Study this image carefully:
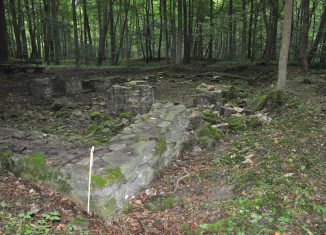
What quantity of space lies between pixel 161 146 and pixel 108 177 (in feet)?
6.17

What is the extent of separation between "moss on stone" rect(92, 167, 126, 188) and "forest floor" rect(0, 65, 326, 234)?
441 millimetres

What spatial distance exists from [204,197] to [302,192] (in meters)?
1.50

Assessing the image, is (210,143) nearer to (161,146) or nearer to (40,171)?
(161,146)

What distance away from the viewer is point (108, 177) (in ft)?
15.3

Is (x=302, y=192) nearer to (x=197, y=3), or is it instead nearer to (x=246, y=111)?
(x=246, y=111)

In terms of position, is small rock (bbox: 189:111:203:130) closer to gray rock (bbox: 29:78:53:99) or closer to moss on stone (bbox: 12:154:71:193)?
moss on stone (bbox: 12:154:71:193)

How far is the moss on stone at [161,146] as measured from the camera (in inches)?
244

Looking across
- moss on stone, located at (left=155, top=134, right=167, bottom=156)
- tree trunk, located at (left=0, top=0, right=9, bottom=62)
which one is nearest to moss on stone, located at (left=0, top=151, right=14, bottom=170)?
moss on stone, located at (left=155, top=134, right=167, bottom=156)

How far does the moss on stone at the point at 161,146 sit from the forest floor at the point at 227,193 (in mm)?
414

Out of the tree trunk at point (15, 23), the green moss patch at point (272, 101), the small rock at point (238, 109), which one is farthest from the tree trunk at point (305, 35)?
the tree trunk at point (15, 23)

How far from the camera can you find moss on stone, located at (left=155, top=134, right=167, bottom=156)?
6.20 meters

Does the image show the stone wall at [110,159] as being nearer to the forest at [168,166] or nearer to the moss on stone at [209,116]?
the forest at [168,166]

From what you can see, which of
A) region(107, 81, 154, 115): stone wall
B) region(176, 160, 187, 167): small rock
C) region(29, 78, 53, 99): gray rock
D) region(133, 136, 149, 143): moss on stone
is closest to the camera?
region(133, 136, 149, 143): moss on stone

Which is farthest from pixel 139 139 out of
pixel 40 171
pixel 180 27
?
pixel 180 27
